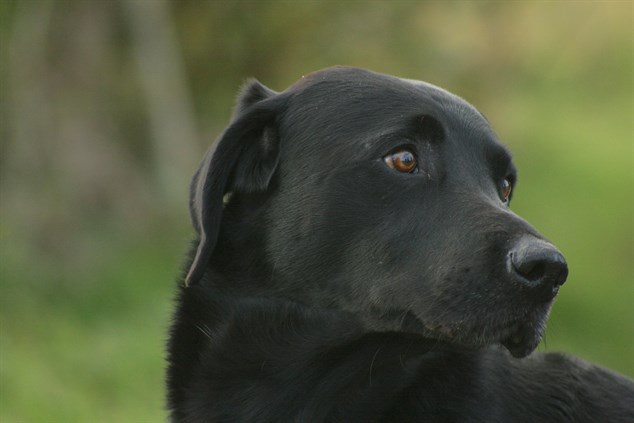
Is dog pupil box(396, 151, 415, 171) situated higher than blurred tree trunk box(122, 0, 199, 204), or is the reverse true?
dog pupil box(396, 151, 415, 171)

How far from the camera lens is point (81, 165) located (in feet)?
29.2

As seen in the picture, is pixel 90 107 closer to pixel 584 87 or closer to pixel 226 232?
pixel 226 232

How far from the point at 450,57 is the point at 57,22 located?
3.84 metres

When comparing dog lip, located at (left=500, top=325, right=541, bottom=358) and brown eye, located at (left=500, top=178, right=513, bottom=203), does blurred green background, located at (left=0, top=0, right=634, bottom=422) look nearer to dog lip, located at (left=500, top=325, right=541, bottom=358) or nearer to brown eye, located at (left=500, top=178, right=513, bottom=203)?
brown eye, located at (left=500, top=178, right=513, bottom=203)

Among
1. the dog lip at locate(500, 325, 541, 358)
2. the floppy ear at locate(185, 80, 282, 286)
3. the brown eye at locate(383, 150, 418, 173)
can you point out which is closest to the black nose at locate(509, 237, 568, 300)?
the dog lip at locate(500, 325, 541, 358)

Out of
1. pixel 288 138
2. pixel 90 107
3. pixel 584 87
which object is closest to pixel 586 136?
pixel 584 87

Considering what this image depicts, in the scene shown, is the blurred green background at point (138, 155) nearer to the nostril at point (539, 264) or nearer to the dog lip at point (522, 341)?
the dog lip at point (522, 341)

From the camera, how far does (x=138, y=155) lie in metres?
9.48

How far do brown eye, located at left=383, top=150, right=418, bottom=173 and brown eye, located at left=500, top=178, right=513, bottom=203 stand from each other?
17.2 inches

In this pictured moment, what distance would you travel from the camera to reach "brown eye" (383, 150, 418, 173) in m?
3.67

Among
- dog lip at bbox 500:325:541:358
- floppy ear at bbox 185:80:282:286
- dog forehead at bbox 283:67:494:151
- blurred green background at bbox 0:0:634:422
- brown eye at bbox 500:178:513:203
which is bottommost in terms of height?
blurred green background at bbox 0:0:634:422

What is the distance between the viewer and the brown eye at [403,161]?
144 inches

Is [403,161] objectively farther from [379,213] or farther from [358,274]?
[358,274]

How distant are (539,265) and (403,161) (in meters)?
0.64
